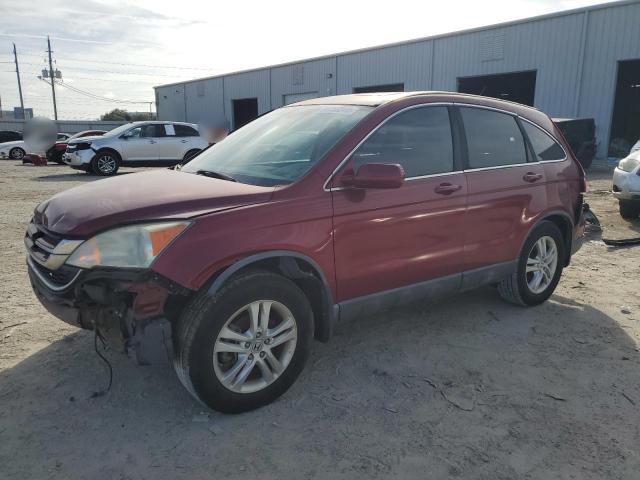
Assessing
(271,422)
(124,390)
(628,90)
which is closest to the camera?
(271,422)

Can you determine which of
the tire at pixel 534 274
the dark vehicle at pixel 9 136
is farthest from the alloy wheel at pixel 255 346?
the dark vehicle at pixel 9 136

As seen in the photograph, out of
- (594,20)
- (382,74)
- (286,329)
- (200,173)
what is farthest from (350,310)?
(382,74)

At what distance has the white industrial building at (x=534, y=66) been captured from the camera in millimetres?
17406

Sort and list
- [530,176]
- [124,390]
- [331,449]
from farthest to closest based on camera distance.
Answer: [530,176], [124,390], [331,449]

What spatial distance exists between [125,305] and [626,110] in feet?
69.9

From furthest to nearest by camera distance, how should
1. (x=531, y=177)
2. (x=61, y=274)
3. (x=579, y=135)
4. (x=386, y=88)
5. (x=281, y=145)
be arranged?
(x=386, y=88), (x=579, y=135), (x=531, y=177), (x=281, y=145), (x=61, y=274)

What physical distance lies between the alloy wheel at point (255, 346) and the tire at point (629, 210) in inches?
290

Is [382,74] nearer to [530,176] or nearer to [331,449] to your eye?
[530,176]

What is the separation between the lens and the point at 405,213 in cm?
347

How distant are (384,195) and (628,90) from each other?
19427 millimetres

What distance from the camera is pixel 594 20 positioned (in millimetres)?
17578

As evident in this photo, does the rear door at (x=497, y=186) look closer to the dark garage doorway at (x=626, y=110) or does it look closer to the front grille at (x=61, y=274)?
the front grille at (x=61, y=274)

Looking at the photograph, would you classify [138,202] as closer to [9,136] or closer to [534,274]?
[534,274]

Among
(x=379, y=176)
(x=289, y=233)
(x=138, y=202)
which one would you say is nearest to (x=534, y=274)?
(x=379, y=176)
